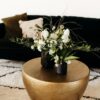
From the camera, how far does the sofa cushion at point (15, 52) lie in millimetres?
3824

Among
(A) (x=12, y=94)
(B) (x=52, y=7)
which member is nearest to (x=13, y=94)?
(A) (x=12, y=94)

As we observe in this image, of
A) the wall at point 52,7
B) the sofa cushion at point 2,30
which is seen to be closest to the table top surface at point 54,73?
the sofa cushion at point 2,30

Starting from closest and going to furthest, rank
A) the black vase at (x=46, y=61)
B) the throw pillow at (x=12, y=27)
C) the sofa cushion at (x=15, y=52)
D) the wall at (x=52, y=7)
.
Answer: the black vase at (x=46, y=61), the sofa cushion at (x=15, y=52), the throw pillow at (x=12, y=27), the wall at (x=52, y=7)

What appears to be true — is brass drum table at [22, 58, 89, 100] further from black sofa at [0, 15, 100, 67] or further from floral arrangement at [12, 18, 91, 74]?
black sofa at [0, 15, 100, 67]

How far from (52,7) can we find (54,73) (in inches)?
87.1

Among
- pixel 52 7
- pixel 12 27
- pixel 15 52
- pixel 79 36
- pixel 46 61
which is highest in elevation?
pixel 52 7

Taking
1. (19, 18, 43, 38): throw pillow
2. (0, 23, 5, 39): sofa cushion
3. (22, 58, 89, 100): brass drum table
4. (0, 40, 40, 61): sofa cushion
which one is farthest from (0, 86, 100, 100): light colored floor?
(0, 23, 5, 39): sofa cushion

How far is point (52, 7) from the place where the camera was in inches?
180

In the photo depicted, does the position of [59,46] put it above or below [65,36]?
below

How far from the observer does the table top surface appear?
8.11 ft

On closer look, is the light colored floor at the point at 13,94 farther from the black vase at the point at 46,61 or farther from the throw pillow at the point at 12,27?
the throw pillow at the point at 12,27

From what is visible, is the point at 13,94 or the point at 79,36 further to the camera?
the point at 79,36

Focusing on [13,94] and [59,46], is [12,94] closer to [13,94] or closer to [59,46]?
[13,94]

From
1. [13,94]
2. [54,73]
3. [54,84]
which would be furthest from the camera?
[13,94]
